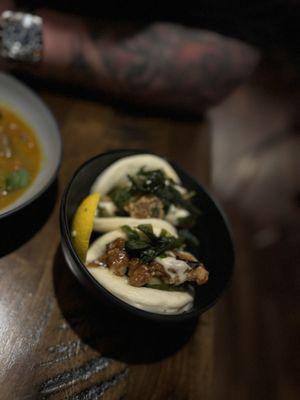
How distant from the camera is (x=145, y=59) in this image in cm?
152

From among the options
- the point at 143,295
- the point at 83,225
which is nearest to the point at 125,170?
the point at 83,225

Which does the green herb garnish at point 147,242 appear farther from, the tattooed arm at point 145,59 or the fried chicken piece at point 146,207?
the tattooed arm at point 145,59

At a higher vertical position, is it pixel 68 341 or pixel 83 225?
pixel 83 225

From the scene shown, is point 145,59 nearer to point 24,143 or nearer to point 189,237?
point 24,143

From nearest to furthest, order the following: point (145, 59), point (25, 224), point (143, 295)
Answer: point (143, 295)
point (25, 224)
point (145, 59)

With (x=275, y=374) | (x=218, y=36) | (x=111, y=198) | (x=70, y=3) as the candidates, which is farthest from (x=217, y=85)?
(x=275, y=374)

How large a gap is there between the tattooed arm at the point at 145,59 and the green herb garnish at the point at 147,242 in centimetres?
75

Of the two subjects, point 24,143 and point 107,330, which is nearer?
point 107,330

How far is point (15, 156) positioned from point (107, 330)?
0.56 m

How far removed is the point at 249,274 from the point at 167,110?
908 mm

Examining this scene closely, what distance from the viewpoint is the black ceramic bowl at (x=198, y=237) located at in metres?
0.86

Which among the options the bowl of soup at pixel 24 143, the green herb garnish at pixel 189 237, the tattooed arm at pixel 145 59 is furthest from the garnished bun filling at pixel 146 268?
the tattooed arm at pixel 145 59

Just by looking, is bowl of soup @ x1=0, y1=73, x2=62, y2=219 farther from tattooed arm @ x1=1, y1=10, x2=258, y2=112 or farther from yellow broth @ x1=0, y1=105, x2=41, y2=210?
tattooed arm @ x1=1, y1=10, x2=258, y2=112

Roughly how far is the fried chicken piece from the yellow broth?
28cm
